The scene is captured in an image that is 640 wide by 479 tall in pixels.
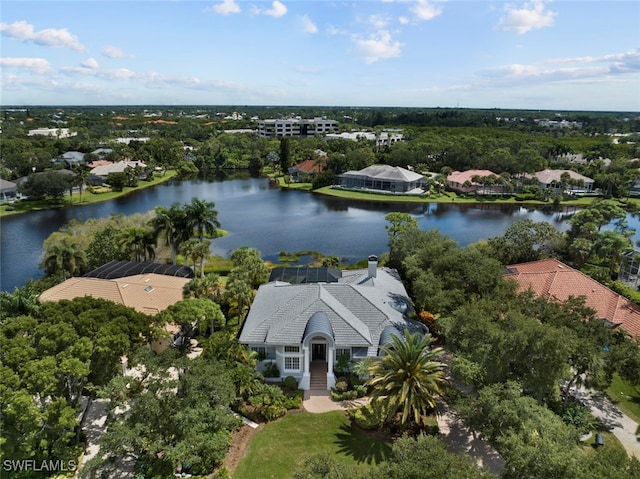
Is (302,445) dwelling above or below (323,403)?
above

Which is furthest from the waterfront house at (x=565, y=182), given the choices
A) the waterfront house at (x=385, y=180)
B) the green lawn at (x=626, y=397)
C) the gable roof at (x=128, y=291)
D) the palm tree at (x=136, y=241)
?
the gable roof at (x=128, y=291)

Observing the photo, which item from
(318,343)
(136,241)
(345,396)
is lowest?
(345,396)

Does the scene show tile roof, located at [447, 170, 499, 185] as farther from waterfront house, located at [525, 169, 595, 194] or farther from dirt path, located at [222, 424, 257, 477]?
dirt path, located at [222, 424, 257, 477]

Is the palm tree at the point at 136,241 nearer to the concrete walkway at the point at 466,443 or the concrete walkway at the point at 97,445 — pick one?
the concrete walkway at the point at 97,445

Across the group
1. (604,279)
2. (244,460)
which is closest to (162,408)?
(244,460)

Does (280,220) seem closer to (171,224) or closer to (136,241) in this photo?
(171,224)

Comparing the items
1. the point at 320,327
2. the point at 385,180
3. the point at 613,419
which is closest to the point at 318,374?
the point at 320,327
